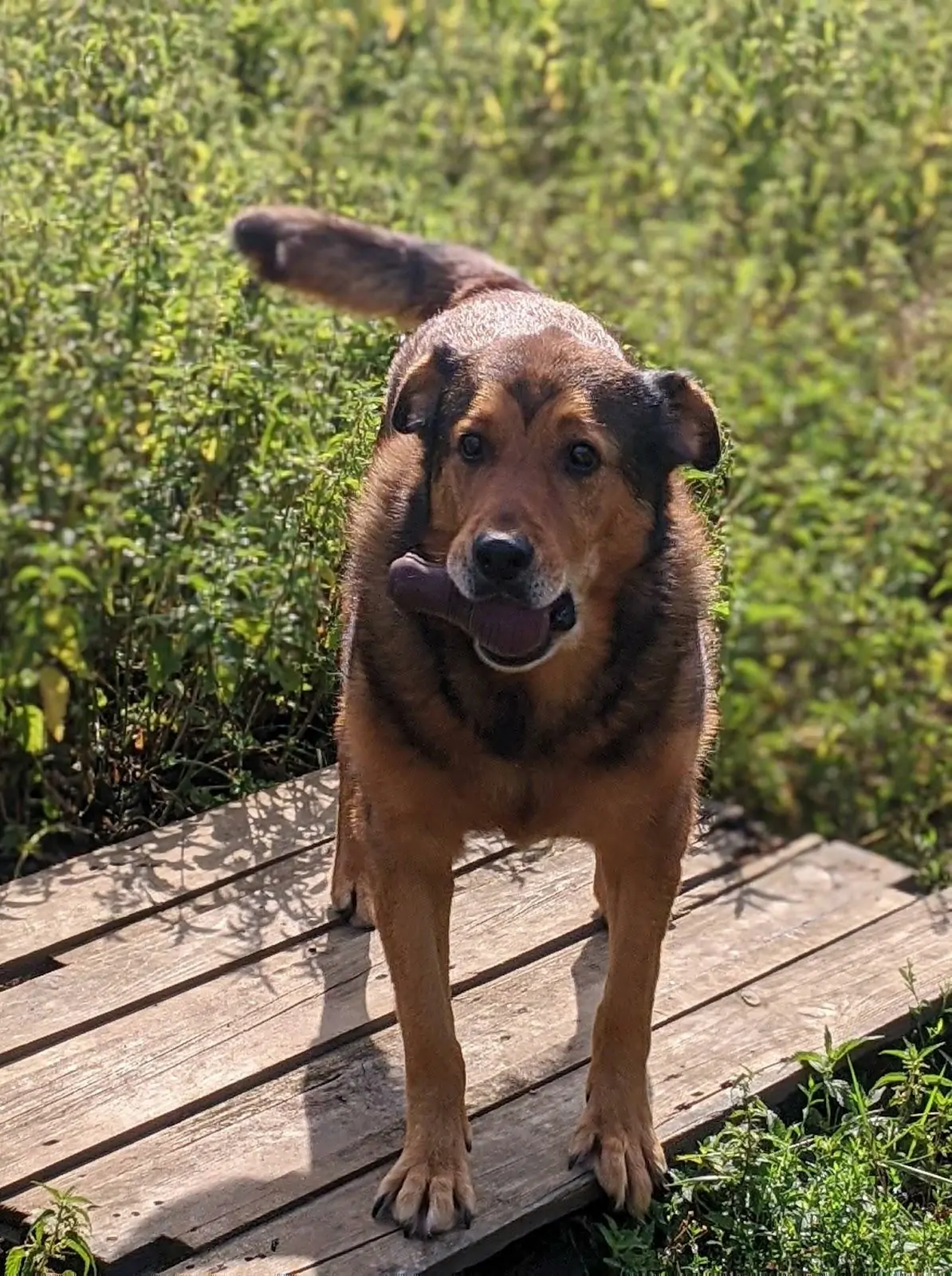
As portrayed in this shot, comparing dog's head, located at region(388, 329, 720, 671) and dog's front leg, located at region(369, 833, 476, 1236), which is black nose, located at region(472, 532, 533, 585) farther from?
dog's front leg, located at region(369, 833, 476, 1236)

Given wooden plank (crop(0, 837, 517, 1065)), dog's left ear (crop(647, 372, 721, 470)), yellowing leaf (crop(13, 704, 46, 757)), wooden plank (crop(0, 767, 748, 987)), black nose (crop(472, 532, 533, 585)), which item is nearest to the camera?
black nose (crop(472, 532, 533, 585))

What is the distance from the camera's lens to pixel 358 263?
5.27 meters

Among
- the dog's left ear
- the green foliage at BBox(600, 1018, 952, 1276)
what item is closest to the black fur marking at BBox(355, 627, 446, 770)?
the dog's left ear

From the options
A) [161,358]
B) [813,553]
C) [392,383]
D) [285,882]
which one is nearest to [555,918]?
[285,882]

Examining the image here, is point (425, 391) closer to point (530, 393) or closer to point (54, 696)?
point (530, 393)

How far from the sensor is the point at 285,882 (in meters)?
4.75

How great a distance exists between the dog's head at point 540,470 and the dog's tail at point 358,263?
136 cm

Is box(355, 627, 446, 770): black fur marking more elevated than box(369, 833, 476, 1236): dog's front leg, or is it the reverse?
box(355, 627, 446, 770): black fur marking

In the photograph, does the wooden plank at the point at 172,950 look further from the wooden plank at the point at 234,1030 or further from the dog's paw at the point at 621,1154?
the dog's paw at the point at 621,1154

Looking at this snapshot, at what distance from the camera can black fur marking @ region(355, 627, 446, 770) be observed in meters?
3.67

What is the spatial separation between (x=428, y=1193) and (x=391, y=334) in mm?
2913

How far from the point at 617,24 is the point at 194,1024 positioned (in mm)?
5103

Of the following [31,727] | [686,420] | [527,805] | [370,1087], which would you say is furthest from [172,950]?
[686,420]

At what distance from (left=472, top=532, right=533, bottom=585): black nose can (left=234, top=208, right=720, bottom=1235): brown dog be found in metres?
0.07
